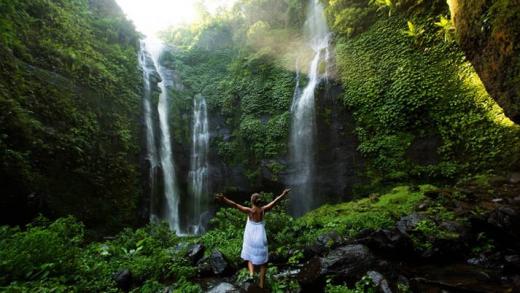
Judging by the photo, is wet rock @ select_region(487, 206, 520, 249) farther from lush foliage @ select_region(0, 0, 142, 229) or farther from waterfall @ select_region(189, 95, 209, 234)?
waterfall @ select_region(189, 95, 209, 234)

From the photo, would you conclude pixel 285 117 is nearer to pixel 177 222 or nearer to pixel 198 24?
pixel 177 222

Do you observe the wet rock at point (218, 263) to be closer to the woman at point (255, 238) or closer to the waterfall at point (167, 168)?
the woman at point (255, 238)

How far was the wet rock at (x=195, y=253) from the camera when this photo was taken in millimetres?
7079

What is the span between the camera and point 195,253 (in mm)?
7188

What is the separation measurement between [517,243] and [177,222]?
12078 millimetres

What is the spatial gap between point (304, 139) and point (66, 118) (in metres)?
9.45

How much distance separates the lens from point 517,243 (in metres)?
6.28

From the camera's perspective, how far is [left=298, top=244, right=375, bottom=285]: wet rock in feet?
17.0

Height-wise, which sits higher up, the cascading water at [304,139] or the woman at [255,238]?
the cascading water at [304,139]

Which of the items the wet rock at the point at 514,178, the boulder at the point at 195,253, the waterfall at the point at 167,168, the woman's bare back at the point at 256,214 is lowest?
the boulder at the point at 195,253

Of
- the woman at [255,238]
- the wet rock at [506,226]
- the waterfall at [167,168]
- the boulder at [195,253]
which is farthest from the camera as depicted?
the waterfall at [167,168]

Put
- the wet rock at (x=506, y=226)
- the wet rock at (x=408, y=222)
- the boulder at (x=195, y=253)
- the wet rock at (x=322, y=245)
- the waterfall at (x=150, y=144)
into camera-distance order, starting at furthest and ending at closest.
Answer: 1. the waterfall at (x=150, y=144)
2. the wet rock at (x=408, y=222)
3. the boulder at (x=195, y=253)
4. the wet rock at (x=322, y=245)
5. the wet rock at (x=506, y=226)

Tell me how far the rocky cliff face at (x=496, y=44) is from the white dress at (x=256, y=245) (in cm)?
631

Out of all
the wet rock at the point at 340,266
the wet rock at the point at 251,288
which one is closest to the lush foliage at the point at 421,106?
the wet rock at the point at 340,266
